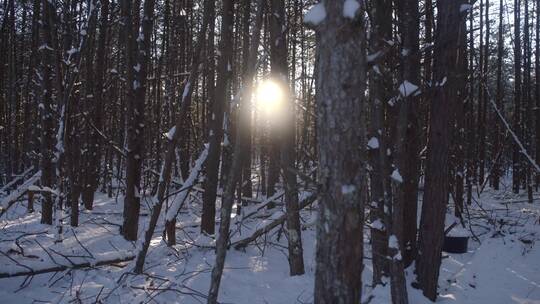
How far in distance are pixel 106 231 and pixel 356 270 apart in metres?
7.06

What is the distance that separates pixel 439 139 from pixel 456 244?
423 centimetres

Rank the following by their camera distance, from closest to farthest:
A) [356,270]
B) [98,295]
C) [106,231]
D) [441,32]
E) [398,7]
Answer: [356,270]
[98,295]
[441,32]
[398,7]
[106,231]

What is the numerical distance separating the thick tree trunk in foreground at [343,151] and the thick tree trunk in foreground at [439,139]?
10.9ft

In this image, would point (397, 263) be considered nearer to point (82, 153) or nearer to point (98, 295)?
point (98, 295)

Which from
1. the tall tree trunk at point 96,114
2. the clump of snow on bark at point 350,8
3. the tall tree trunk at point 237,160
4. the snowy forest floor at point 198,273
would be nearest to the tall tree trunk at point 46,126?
the snowy forest floor at point 198,273

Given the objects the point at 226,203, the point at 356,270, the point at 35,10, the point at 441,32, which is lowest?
the point at 356,270

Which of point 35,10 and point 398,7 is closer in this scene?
point 398,7

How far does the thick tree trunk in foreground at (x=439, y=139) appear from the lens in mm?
5508

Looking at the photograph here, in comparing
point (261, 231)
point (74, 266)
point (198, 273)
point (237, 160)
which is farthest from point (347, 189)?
point (261, 231)

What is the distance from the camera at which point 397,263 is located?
Answer: 14.9 ft

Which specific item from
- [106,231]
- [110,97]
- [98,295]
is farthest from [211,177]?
[110,97]

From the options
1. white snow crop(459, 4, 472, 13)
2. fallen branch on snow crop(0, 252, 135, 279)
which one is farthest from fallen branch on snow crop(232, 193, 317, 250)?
white snow crop(459, 4, 472, 13)

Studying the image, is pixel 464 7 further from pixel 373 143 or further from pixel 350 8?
pixel 350 8

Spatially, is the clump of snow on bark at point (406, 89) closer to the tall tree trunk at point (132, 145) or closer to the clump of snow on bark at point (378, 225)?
the clump of snow on bark at point (378, 225)
